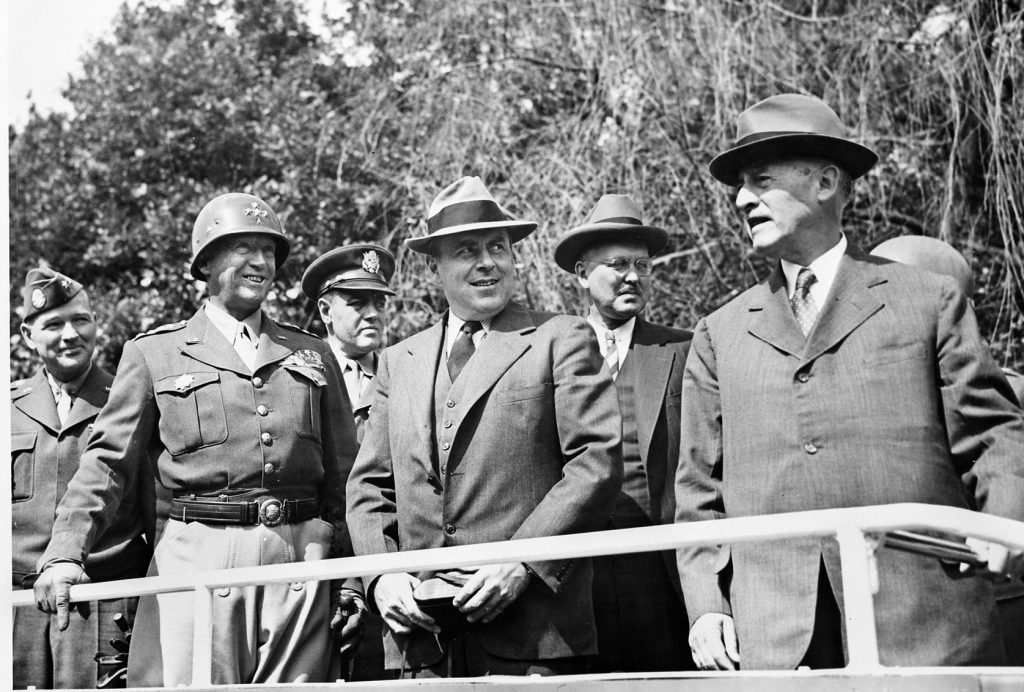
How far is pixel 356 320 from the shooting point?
23.3ft

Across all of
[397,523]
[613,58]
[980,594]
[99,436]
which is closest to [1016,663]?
[980,594]

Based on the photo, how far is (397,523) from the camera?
15.3 feet

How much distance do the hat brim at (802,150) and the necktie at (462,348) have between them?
3.57 ft

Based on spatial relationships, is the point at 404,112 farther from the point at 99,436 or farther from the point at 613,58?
the point at 99,436

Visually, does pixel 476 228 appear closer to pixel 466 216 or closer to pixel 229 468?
pixel 466 216

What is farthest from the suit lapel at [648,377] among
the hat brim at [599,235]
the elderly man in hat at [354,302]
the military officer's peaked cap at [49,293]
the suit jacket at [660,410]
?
the military officer's peaked cap at [49,293]

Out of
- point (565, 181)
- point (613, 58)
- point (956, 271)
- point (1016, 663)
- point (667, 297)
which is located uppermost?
point (613, 58)

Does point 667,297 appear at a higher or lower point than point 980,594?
higher

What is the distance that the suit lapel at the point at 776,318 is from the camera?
3875mm

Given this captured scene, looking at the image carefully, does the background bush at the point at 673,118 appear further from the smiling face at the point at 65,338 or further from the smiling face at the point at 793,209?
the smiling face at the point at 793,209

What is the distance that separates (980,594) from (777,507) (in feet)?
1.85

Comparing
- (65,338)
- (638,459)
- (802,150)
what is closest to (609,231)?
(638,459)

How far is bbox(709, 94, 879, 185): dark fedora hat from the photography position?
4.05 metres

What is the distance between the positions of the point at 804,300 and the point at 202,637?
2070mm
